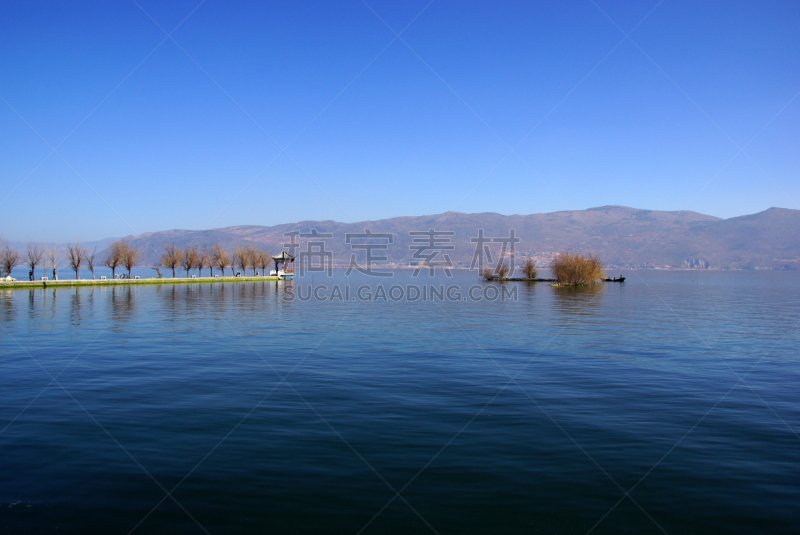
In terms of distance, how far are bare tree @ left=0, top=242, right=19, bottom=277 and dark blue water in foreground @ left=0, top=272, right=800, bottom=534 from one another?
7260 centimetres

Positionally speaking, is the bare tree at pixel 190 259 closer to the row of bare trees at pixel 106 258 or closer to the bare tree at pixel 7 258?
the row of bare trees at pixel 106 258

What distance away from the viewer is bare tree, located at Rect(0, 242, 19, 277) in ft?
284

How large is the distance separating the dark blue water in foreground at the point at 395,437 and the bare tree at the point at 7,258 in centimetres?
7260

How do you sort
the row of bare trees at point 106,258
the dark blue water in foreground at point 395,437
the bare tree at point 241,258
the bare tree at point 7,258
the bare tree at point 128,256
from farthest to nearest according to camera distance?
the bare tree at point 241,258
the bare tree at point 128,256
the row of bare trees at point 106,258
the bare tree at point 7,258
the dark blue water in foreground at point 395,437

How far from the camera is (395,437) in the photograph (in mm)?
12883

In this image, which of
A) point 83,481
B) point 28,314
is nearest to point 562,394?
point 83,481

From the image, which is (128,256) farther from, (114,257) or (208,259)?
(208,259)

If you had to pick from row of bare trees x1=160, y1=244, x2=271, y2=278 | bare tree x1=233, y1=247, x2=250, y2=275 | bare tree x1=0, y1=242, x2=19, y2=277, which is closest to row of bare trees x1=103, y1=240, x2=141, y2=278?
row of bare trees x1=160, y1=244, x2=271, y2=278

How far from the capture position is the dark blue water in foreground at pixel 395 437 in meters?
8.98

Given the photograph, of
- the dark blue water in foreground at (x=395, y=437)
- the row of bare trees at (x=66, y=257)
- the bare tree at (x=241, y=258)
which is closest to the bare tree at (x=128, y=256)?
the row of bare trees at (x=66, y=257)

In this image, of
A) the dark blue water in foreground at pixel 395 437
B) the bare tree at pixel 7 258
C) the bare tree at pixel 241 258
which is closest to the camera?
the dark blue water in foreground at pixel 395 437

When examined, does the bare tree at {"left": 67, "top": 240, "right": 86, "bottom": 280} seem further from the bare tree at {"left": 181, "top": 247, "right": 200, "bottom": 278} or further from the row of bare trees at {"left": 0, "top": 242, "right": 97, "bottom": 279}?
the bare tree at {"left": 181, "top": 247, "right": 200, "bottom": 278}

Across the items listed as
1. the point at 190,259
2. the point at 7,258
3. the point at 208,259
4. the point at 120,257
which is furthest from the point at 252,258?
the point at 7,258

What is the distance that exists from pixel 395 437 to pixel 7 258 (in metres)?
95.1
